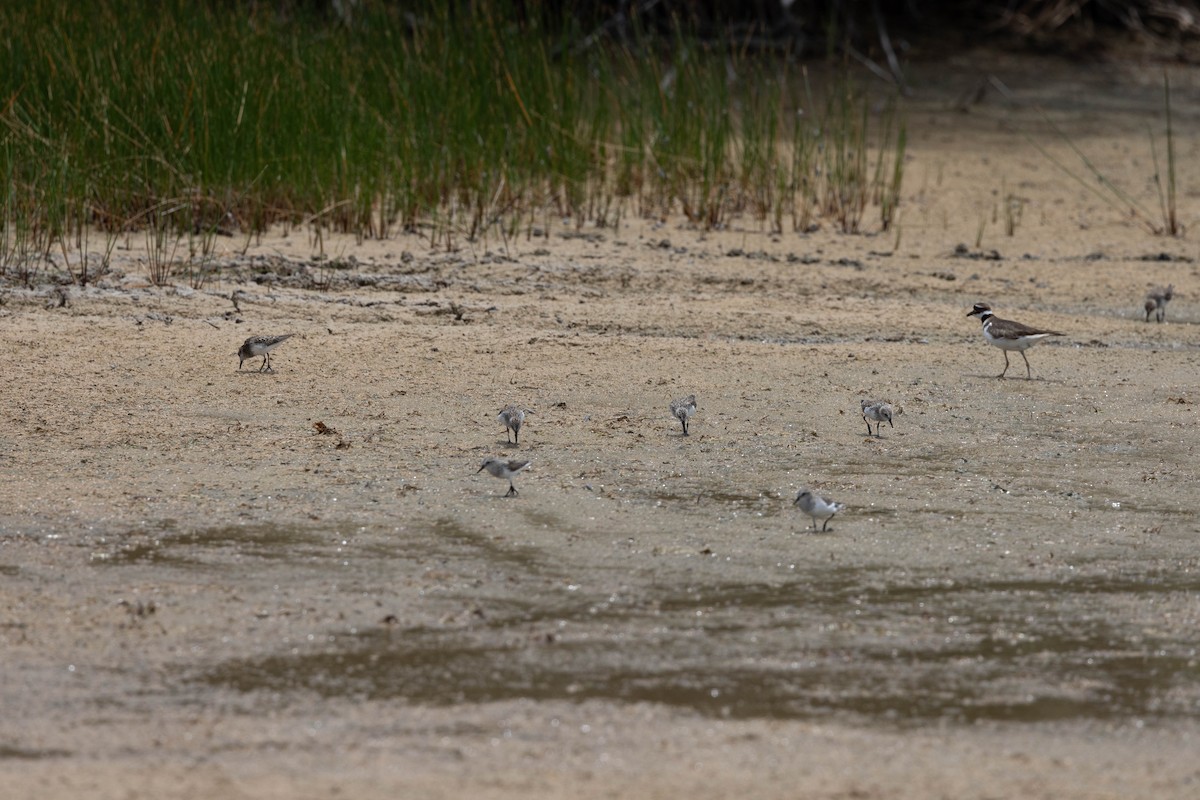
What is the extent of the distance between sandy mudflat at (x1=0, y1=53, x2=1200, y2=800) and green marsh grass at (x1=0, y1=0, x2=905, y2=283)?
472 mm

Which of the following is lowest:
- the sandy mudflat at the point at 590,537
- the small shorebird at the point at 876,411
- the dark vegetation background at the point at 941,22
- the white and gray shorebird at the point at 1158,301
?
the sandy mudflat at the point at 590,537

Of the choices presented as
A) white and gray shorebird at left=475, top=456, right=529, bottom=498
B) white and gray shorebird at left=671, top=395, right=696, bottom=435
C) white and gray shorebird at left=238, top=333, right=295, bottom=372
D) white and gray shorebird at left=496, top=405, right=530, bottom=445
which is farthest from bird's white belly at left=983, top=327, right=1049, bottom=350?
white and gray shorebird at left=238, top=333, right=295, bottom=372

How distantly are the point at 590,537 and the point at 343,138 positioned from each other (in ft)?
17.2

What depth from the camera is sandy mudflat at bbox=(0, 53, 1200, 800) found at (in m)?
3.57

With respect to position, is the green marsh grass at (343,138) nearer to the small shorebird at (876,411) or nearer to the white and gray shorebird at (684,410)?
the white and gray shorebird at (684,410)

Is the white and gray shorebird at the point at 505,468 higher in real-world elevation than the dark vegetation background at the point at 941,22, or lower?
lower

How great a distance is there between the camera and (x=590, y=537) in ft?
16.6

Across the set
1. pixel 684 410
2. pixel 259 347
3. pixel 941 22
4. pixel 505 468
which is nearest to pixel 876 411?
pixel 684 410

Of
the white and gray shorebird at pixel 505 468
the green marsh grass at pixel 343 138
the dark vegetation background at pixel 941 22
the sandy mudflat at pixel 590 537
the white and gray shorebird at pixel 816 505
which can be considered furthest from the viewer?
the dark vegetation background at pixel 941 22

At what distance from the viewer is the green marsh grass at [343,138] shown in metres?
9.19

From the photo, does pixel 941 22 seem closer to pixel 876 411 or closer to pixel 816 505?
pixel 876 411

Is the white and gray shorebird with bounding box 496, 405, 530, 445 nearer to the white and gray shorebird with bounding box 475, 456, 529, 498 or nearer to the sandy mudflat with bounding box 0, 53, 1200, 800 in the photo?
the sandy mudflat with bounding box 0, 53, 1200, 800

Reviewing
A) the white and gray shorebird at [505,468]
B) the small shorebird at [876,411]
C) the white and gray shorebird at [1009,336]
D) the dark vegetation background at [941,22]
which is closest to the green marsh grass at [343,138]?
the white and gray shorebird at [1009,336]

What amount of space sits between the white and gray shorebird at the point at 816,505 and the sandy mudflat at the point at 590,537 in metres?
0.08
